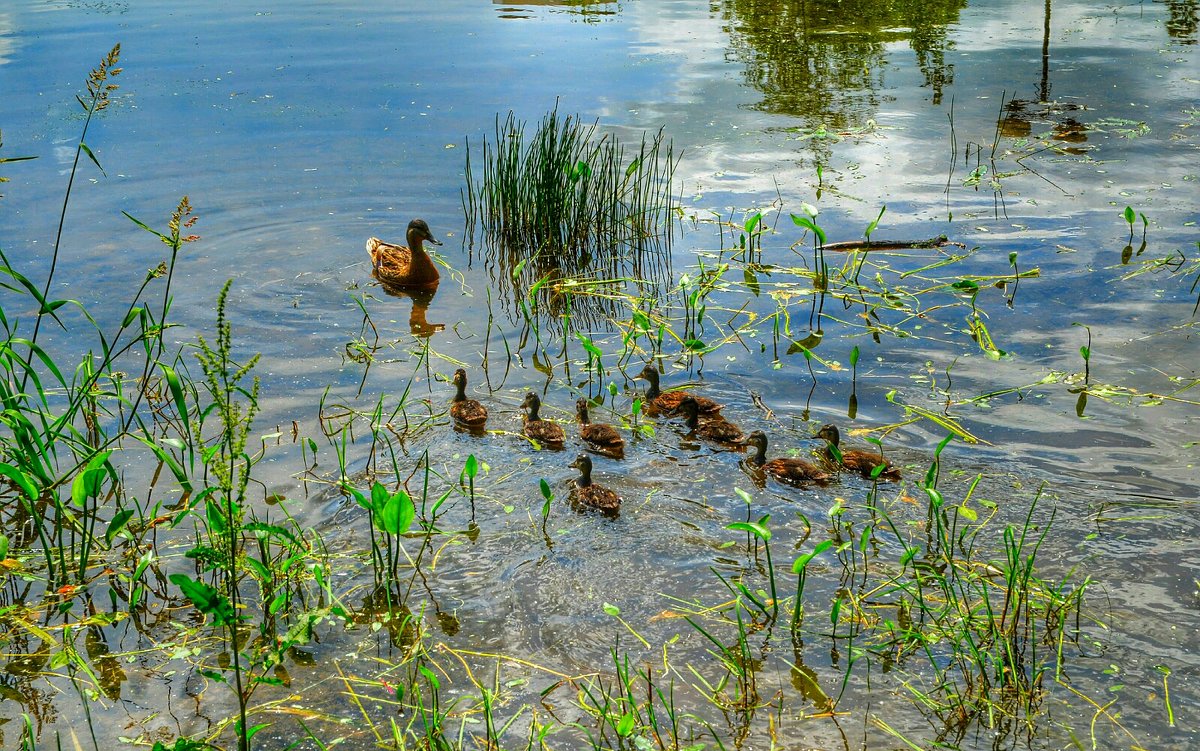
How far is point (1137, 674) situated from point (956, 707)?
0.79 metres

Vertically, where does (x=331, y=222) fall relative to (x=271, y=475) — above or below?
above

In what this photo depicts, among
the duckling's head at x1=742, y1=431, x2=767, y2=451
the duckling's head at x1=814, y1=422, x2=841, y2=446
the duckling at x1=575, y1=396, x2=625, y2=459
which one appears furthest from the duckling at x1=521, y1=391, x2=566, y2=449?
the duckling's head at x1=814, y1=422, x2=841, y2=446

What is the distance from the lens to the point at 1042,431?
613cm

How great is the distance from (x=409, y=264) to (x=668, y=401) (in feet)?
10.6

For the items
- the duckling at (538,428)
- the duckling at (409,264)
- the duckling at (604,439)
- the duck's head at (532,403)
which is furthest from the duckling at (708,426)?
the duckling at (409,264)

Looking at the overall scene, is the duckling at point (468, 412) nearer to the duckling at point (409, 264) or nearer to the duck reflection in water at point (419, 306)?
the duck reflection in water at point (419, 306)

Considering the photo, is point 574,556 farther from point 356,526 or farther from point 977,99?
point 977,99

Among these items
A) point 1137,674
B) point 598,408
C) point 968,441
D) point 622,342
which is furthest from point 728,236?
point 1137,674

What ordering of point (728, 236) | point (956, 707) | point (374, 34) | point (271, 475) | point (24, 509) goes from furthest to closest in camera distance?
point (374, 34)
point (728, 236)
point (271, 475)
point (24, 509)
point (956, 707)

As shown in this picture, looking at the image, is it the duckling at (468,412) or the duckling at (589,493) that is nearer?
the duckling at (589,493)

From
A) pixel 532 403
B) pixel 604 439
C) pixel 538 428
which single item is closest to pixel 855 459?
pixel 604 439

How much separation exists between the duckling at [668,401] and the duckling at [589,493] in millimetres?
890

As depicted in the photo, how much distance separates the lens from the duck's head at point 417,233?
8742 mm

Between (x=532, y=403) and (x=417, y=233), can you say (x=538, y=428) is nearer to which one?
(x=532, y=403)
